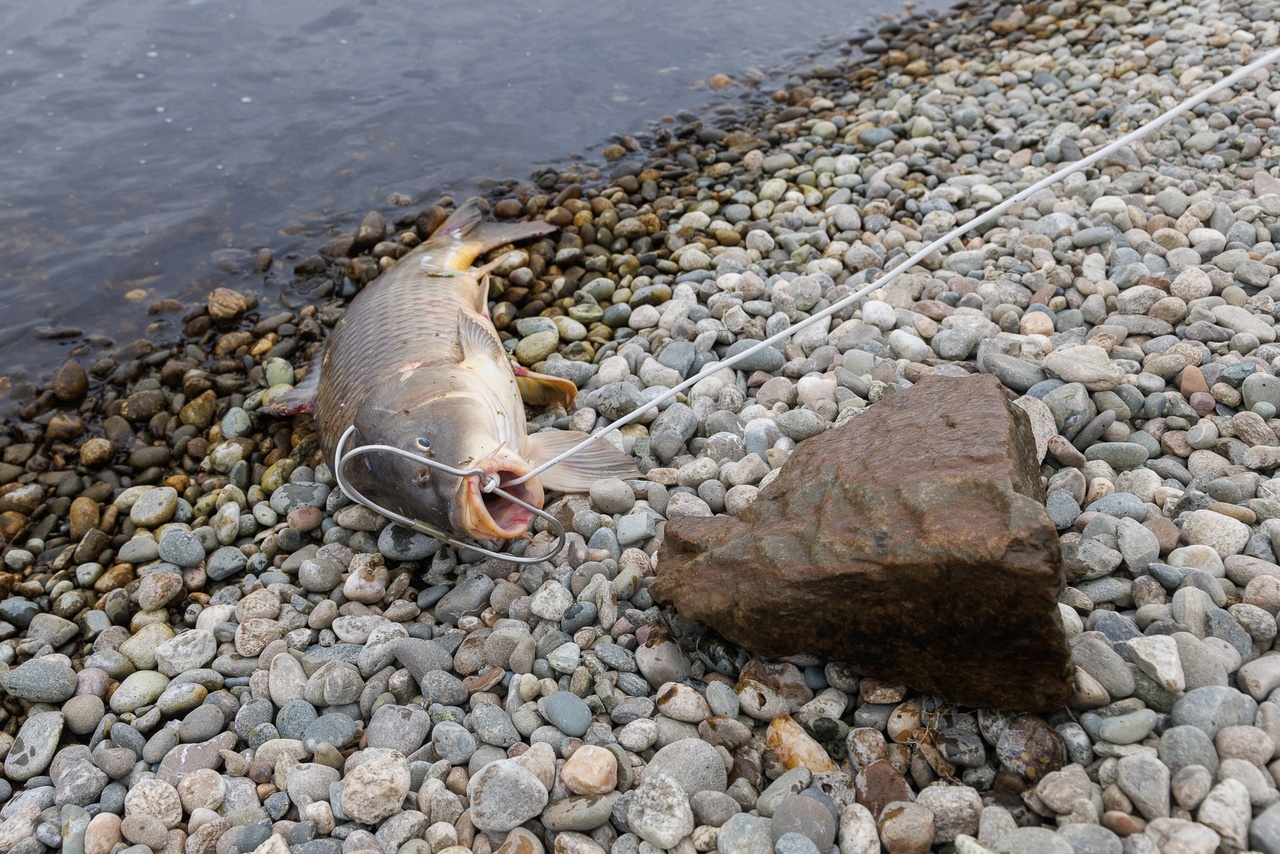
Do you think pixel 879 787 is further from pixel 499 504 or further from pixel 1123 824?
pixel 499 504

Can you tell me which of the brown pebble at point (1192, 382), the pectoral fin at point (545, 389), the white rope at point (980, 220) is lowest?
the pectoral fin at point (545, 389)

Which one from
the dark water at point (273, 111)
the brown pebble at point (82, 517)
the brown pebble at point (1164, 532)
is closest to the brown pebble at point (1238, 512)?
the brown pebble at point (1164, 532)

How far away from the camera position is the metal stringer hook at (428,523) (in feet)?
12.6

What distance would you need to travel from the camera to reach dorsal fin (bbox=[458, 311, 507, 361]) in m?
5.00

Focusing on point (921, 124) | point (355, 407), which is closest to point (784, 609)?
point (355, 407)

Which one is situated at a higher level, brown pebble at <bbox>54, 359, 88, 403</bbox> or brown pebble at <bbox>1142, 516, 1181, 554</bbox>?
brown pebble at <bbox>1142, 516, 1181, 554</bbox>

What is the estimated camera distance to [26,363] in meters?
6.78

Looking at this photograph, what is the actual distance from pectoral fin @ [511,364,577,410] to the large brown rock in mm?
1898

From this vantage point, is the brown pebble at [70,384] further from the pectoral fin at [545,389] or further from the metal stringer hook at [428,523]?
the pectoral fin at [545,389]

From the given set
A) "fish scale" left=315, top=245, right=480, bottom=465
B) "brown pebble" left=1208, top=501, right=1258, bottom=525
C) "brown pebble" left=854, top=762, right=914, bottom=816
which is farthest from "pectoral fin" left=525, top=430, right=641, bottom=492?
"brown pebble" left=1208, top=501, right=1258, bottom=525

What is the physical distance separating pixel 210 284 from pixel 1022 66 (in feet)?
27.2

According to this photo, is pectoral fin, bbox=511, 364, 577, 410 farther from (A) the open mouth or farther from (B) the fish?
(A) the open mouth

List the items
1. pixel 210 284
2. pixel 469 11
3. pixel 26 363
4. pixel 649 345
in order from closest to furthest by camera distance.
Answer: pixel 649 345 < pixel 26 363 < pixel 210 284 < pixel 469 11

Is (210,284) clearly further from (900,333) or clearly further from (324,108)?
(900,333)
